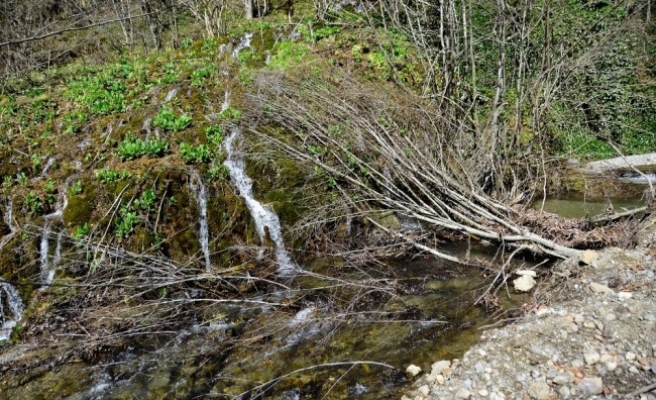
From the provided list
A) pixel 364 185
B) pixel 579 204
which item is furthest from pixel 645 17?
pixel 364 185

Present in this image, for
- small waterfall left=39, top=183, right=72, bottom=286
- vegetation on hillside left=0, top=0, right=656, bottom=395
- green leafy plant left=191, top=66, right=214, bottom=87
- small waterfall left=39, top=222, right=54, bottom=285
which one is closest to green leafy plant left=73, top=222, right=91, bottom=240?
vegetation on hillside left=0, top=0, right=656, bottom=395

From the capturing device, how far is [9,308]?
244 inches

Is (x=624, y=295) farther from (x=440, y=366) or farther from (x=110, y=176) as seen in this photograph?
(x=110, y=176)

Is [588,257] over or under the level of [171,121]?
under

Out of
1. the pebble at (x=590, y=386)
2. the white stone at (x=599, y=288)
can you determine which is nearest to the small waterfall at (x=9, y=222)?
the pebble at (x=590, y=386)

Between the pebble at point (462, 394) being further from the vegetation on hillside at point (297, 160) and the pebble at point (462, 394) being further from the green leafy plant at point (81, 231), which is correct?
the green leafy plant at point (81, 231)

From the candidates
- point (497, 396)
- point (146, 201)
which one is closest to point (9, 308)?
point (146, 201)

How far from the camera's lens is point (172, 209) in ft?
23.7

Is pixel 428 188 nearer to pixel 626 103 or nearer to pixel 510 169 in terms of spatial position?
pixel 510 169

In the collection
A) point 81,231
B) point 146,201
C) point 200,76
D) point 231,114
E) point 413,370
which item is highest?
point 200,76

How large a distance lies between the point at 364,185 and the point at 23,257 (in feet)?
16.7

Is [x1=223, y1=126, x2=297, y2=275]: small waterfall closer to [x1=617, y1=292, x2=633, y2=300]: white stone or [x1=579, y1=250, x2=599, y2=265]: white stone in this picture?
[x1=579, y1=250, x2=599, y2=265]: white stone

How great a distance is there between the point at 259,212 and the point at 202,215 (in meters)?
0.91

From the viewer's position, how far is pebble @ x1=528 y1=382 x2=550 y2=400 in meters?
3.66
